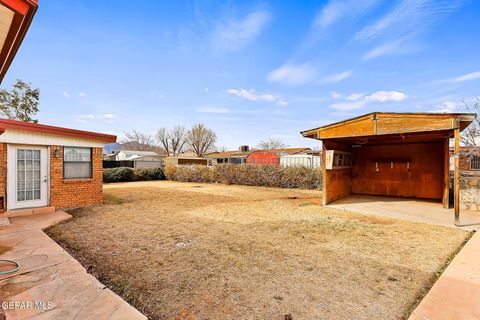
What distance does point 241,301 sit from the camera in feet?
7.69

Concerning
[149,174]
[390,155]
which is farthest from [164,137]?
[390,155]

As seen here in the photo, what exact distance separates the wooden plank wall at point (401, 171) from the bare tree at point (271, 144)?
44.5 m

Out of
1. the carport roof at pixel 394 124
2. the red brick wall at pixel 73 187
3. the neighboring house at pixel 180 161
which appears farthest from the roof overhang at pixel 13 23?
the neighboring house at pixel 180 161

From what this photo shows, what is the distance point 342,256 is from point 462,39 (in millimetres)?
10776

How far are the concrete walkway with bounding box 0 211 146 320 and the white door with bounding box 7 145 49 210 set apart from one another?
9.66 feet

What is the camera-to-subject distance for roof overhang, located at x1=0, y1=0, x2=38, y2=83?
5.28 ft

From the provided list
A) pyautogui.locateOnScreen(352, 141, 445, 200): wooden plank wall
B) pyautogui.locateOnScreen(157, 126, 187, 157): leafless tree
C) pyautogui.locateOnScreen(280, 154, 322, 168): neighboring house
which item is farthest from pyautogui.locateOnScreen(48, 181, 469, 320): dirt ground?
pyautogui.locateOnScreen(157, 126, 187, 157): leafless tree

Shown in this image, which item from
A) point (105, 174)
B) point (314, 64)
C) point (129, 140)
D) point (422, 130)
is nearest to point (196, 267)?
point (422, 130)

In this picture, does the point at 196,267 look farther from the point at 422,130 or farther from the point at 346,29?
the point at 346,29

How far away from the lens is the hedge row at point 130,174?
1720cm

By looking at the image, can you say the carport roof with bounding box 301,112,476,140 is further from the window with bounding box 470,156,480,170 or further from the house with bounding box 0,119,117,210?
the window with bounding box 470,156,480,170

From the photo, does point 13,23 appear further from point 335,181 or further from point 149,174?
point 149,174

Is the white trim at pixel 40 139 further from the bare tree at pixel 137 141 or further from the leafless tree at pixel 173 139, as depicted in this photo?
the bare tree at pixel 137 141

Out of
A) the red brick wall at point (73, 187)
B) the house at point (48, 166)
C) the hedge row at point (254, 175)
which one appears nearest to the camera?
the house at point (48, 166)
